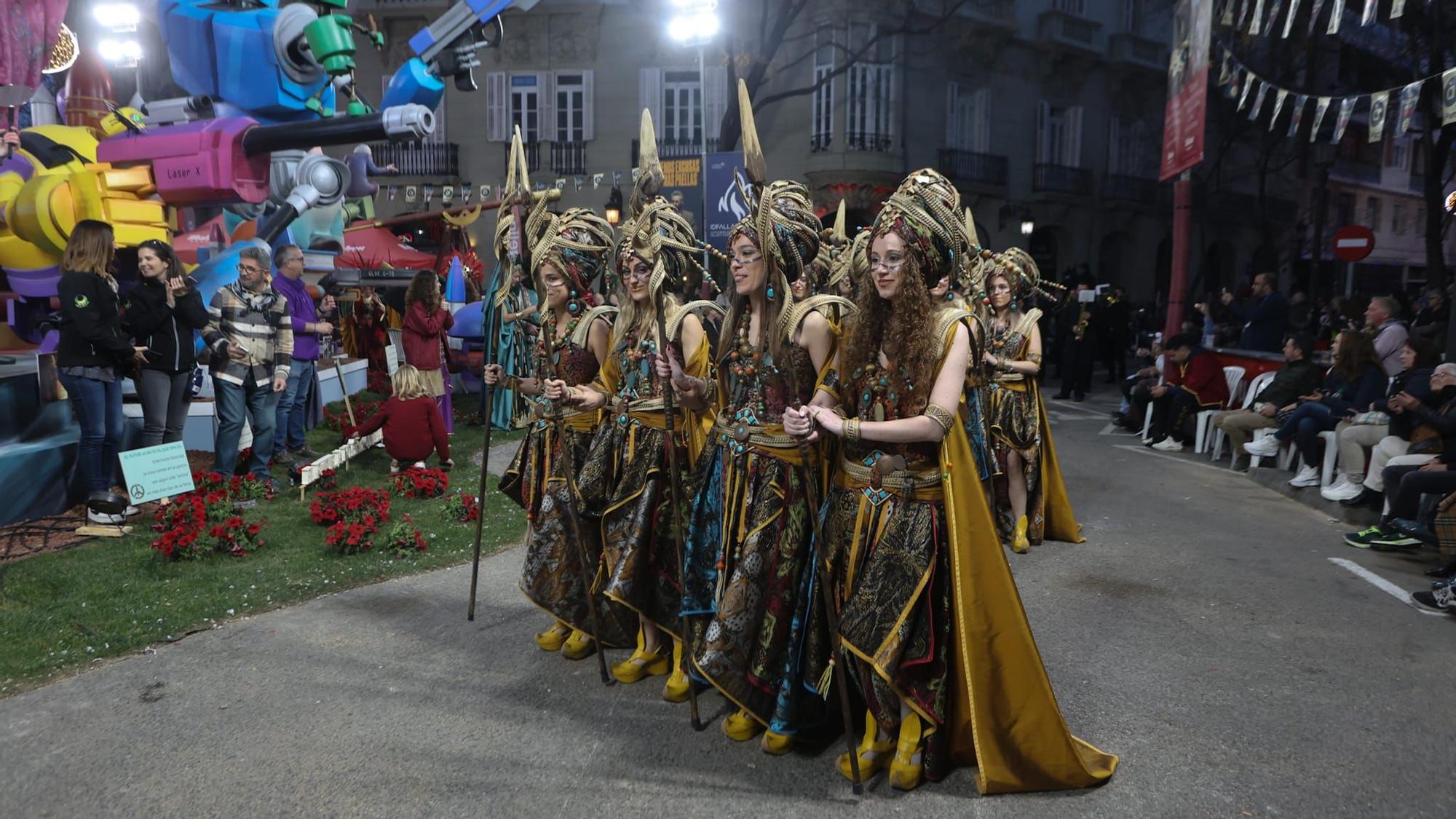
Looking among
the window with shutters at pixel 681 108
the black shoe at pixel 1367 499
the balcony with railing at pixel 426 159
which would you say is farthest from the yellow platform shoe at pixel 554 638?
the balcony with railing at pixel 426 159

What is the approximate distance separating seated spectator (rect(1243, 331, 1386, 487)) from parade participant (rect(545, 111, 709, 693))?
6785mm

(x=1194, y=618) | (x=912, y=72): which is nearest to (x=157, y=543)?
(x=1194, y=618)

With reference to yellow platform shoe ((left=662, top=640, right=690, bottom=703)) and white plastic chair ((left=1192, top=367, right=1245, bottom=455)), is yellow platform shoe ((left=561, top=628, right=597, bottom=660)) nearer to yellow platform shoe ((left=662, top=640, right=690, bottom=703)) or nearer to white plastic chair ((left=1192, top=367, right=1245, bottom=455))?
yellow platform shoe ((left=662, top=640, right=690, bottom=703))

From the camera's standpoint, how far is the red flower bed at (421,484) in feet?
25.6

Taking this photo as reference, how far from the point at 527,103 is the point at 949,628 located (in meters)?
20.7

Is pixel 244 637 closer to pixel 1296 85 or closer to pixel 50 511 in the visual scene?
pixel 50 511

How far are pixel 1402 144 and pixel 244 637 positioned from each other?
43.6 metres

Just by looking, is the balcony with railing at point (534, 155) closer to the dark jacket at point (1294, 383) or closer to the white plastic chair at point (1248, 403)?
the white plastic chair at point (1248, 403)

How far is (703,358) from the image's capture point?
4.17m

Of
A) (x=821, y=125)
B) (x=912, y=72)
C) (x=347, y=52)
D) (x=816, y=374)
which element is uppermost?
(x=912, y=72)

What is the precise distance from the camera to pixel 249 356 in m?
7.58

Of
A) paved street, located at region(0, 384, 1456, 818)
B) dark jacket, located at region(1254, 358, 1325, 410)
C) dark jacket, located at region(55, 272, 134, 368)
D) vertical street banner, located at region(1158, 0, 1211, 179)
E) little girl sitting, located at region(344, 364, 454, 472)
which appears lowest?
paved street, located at region(0, 384, 1456, 818)

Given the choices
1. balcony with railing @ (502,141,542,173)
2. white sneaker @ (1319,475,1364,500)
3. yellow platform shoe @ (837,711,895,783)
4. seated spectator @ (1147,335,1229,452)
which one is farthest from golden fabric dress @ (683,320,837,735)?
balcony with railing @ (502,141,542,173)

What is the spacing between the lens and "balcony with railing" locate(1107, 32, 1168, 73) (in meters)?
25.3
